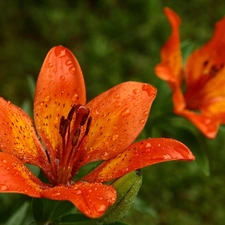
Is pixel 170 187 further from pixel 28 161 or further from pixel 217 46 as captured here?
pixel 28 161

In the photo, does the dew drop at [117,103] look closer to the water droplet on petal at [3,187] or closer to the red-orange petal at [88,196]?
the red-orange petal at [88,196]

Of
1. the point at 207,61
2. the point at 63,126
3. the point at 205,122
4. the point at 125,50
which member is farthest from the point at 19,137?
the point at 125,50

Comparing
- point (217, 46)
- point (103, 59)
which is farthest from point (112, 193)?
point (103, 59)

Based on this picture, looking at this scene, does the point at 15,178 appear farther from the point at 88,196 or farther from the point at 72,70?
the point at 72,70

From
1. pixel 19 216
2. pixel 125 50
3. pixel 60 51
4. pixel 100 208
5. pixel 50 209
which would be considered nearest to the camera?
pixel 100 208

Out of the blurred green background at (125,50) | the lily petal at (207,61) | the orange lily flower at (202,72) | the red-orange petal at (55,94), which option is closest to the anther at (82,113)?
the red-orange petal at (55,94)
